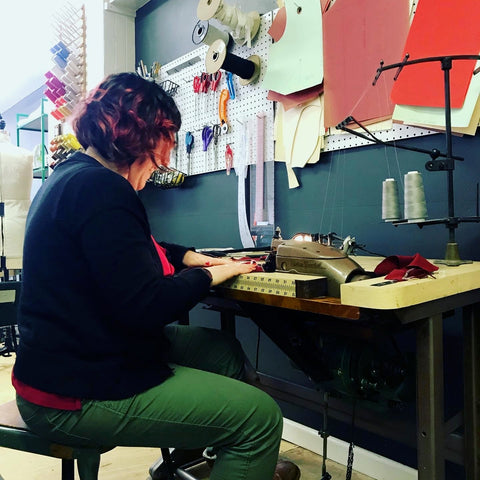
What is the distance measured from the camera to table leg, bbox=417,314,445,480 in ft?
2.94

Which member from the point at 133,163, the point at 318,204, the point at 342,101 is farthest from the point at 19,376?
the point at 342,101

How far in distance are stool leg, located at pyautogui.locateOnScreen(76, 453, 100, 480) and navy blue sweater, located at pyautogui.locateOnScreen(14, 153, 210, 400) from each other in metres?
0.16

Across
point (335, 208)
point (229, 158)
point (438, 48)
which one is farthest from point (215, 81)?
point (438, 48)

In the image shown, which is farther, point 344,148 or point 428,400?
point 344,148

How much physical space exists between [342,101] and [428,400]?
3.58ft

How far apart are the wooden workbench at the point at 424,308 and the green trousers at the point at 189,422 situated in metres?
0.21

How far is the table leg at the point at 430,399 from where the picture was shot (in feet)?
2.94

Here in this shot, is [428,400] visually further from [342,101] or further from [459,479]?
[342,101]

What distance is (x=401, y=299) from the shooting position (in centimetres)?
78

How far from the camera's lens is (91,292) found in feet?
2.96

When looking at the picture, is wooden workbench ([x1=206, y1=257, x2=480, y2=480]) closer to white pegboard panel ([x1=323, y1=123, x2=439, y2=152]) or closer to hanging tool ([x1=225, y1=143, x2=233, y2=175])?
white pegboard panel ([x1=323, y1=123, x2=439, y2=152])

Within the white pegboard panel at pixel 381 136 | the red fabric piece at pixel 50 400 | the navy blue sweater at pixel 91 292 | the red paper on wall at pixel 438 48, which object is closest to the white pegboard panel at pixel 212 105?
the white pegboard panel at pixel 381 136

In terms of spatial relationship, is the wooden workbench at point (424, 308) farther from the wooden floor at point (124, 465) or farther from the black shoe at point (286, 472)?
the wooden floor at point (124, 465)

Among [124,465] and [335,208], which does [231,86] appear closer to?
[335,208]
